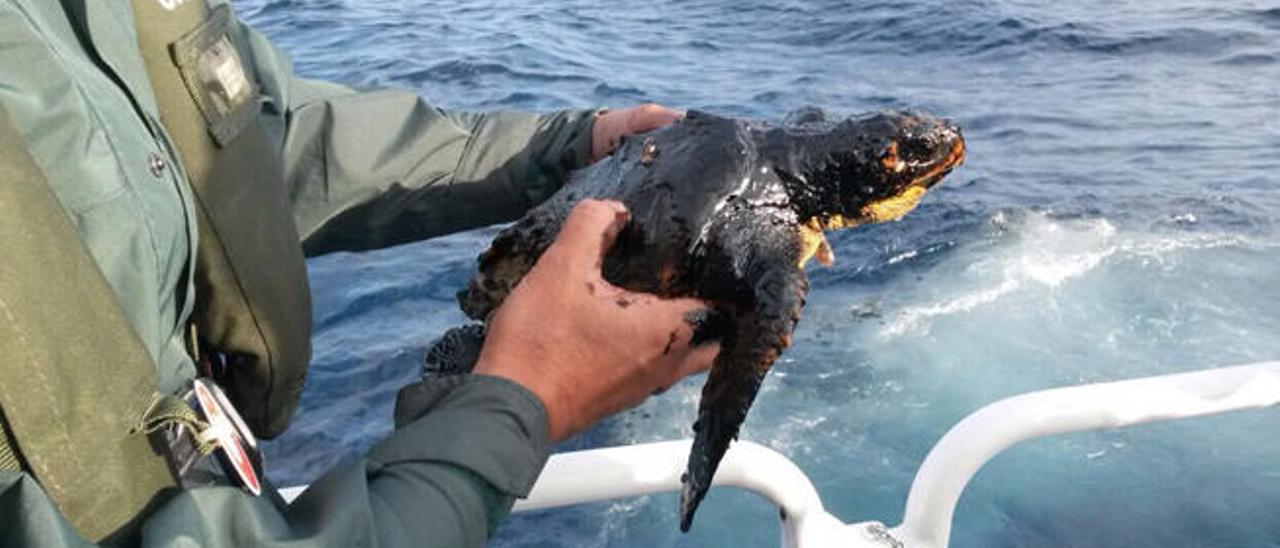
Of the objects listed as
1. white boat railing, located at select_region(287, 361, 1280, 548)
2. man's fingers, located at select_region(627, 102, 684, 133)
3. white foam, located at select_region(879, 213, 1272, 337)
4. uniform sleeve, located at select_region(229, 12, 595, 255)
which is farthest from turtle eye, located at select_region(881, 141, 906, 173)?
white foam, located at select_region(879, 213, 1272, 337)

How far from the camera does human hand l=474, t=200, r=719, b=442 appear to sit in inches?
82.7

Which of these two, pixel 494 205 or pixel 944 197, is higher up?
pixel 494 205

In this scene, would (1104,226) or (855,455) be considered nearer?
(855,455)

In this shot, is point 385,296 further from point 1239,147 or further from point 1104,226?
point 1239,147

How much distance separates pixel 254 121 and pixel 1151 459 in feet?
17.0

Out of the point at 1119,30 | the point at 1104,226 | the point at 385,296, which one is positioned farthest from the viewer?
the point at 1119,30

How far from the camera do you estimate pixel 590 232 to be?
2348mm

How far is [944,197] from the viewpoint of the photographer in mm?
9727

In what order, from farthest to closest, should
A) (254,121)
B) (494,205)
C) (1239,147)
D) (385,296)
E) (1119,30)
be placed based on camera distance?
1. (1119,30)
2. (1239,147)
3. (385,296)
4. (494,205)
5. (254,121)

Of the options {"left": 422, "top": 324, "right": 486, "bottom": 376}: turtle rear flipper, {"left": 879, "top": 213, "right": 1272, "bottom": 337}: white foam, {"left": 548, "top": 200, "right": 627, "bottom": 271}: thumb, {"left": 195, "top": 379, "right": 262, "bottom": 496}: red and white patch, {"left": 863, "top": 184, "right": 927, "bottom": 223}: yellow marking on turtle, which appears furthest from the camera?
{"left": 879, "top": 213, "right": 1272, "bottom": 337}: white foam

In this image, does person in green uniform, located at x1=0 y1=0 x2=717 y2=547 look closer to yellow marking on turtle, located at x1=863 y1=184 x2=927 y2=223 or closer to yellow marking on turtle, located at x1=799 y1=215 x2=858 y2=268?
yellow marking on turtle, located at x1=799 y1=215 x2=858 y2=268

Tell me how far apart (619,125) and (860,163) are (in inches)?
29.6

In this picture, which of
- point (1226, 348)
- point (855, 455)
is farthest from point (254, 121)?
point (1226, 348)

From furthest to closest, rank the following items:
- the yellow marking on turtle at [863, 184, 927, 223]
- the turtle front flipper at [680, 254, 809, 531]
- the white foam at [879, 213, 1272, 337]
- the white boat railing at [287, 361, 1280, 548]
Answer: the white foam at [879, 213, 1272, 337], the yellow marking on turtle at [863, 184, 927, 223], the white boat railing at [287, 361, 1280, 548], the turtle front flipper at [680, 254, 809, 531]
